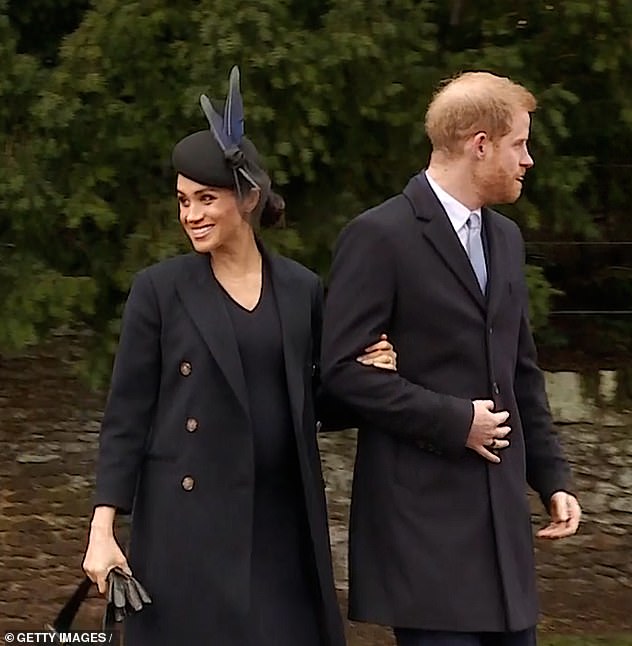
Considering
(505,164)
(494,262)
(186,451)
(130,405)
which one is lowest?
(186,451)

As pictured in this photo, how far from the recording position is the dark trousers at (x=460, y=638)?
117 inches

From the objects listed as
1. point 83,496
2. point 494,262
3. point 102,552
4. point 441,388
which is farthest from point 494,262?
point 83,496

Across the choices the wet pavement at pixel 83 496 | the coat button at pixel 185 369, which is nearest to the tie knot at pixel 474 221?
the coat button at pixel 185 369

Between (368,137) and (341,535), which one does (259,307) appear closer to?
(368,137)

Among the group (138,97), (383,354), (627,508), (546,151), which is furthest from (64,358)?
(383,354)

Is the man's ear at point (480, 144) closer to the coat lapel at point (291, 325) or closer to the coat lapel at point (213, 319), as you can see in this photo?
the coat lapel at point (291, 325)

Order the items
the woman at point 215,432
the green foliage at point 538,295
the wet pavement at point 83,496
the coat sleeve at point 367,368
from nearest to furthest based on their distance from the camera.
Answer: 1. the coat sleeve at point 367,368
2. the woman at point 215,432
3. the green foliage at point 538,295
4. the wet pavement at point 83,496

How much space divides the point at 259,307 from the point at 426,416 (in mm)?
493

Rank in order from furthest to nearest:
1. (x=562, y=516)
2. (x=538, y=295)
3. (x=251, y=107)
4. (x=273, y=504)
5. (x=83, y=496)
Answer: (x=83, y=496)
(x=538, y=295)
(x=251, y=107)
(x=562, y=516)
(x=273, y=504)

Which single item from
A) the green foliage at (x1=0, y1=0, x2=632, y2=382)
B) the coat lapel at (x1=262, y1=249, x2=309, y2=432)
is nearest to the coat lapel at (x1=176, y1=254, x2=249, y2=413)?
the coat lapel at (x1=262, y1=249, x2=309, y2=432)

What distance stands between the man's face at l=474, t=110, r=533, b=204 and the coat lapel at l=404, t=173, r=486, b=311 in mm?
112

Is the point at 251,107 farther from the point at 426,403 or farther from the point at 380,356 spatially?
the point at 426,403

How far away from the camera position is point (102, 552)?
295 centimetres

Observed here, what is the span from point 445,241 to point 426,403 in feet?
1.25
